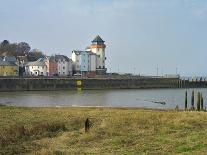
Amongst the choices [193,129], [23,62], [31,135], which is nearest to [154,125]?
[193,129]

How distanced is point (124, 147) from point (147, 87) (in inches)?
3518

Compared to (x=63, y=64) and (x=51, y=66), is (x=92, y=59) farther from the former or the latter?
(x=51, y=66)

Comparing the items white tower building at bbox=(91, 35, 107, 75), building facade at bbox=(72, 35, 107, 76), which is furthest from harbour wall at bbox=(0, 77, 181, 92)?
white tower building at bbox=(91, 35, 107, 75)

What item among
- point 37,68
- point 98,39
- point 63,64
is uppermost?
point 98,39

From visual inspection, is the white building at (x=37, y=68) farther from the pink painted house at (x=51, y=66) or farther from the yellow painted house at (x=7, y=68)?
the yellow painted house at (x=7, y=68)

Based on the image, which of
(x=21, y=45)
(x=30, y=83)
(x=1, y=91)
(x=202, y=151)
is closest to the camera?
(x=202, y=151)

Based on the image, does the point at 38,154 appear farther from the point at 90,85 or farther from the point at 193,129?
the point at 90,85

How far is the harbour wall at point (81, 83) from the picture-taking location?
8769 centimetres

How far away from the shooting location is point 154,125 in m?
18.0

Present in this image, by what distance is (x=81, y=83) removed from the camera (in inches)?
3696

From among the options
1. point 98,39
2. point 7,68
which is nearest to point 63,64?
point 98,39

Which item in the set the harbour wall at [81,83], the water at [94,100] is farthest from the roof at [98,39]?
the water at [94,100]

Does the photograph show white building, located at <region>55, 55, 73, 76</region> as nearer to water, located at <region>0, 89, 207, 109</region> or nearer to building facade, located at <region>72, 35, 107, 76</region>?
building facade, located at <region>72, 35, 107, 76</region>

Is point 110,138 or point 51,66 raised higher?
point 51,66
